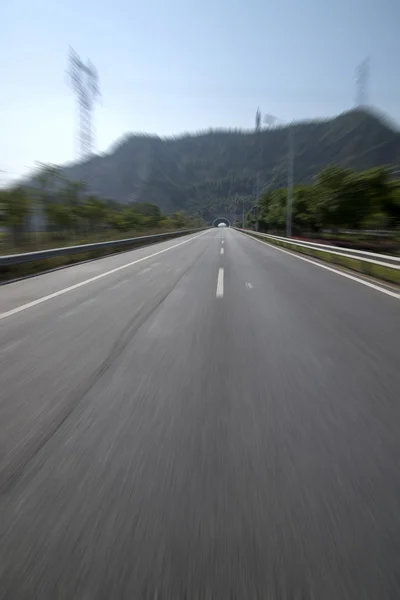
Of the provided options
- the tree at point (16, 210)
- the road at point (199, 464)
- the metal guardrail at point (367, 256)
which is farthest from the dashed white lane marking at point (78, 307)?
the tree at point (16, 210)

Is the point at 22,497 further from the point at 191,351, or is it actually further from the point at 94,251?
the point at 94,251

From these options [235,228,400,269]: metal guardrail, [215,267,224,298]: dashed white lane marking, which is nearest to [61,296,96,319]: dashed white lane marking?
[215,267,224,298]: dashed white lane marking

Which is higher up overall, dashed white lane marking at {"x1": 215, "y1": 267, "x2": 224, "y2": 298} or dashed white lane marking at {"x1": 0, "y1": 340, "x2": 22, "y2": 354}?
dashed white lane marking at {"x1": 0, "y1": 340, "x2": 22, "y2": 354}

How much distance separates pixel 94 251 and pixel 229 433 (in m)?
19.1

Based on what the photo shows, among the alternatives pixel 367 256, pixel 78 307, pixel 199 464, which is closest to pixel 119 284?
pixel 78 307

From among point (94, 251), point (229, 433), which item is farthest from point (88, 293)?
point (94, 251)

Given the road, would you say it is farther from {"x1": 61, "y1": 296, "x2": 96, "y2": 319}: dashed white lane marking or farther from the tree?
the tree

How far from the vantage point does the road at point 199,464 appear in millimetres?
1717

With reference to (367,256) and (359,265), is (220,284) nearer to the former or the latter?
(367,256)

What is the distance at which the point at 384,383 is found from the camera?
13.2ft

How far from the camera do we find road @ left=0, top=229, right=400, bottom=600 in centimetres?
172

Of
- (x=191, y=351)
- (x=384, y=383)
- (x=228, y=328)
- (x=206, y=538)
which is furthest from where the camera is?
(x=228, y=328)

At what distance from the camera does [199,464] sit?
2.53 metres

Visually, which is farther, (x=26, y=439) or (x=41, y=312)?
(x=41, y=312)
